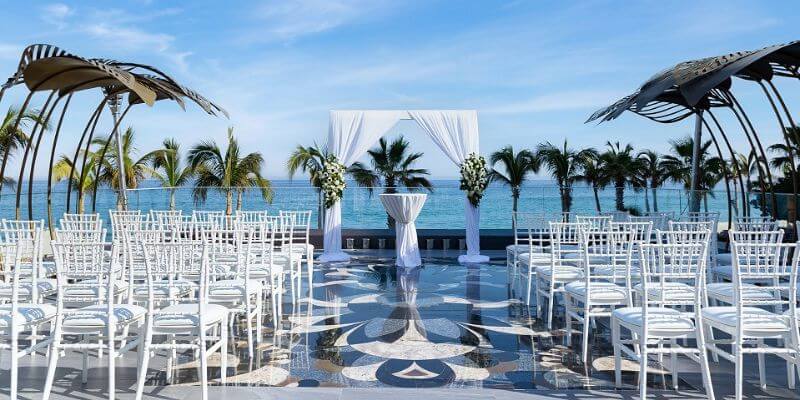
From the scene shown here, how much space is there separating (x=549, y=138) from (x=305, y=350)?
510 inches

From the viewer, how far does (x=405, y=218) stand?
945cm

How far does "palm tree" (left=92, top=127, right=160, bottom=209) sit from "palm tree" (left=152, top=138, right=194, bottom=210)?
0.15 meters

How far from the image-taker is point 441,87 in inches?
858

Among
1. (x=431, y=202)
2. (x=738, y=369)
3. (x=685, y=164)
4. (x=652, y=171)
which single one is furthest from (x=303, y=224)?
(x=685, y=164)

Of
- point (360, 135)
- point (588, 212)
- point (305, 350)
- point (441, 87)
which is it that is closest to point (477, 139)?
point (360, 135)

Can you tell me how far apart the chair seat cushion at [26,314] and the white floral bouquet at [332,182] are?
6.93m

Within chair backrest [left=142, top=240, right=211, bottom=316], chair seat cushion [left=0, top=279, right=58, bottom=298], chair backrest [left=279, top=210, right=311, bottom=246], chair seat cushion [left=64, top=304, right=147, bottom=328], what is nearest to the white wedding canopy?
chair backrest [left=279, top=210, right=311, bottom=246]

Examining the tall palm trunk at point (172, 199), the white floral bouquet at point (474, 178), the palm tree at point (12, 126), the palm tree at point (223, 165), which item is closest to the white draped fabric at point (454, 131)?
the white floral bouquet at point (474, 178)

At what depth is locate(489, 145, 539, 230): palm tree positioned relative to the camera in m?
15.2

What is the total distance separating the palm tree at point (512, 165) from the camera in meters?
15.2

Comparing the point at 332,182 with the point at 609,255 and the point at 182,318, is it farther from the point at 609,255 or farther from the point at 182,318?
the point at 182,318

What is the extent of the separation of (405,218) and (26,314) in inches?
253

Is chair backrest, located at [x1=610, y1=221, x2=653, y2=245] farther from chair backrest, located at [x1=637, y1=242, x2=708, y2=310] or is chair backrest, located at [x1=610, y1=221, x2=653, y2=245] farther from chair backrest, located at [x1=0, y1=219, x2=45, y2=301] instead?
chair backrest, located at [x1=0, y1=219, x2=45, y2=301]

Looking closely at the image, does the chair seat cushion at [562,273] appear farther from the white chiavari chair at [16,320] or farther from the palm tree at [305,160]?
the palm tree at [305,160]
